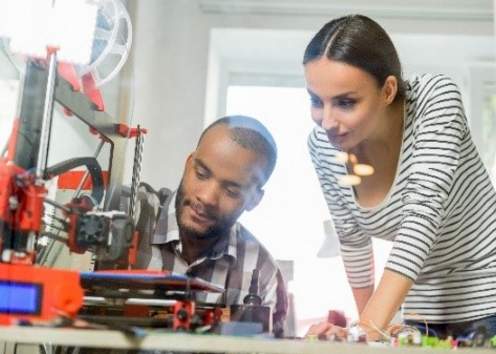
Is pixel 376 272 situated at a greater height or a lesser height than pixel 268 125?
lesser

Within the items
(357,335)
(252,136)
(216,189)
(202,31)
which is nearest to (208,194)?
(216,189)

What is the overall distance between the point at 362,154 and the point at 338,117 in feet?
0.30

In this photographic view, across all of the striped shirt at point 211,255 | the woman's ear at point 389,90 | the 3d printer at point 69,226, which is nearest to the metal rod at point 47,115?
the 3d printer at point 69,226

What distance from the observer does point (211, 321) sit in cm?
85

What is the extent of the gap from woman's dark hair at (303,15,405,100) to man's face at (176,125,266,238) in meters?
0.23

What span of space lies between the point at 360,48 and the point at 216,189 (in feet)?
1.18

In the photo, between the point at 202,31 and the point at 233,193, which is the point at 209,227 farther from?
the point at 202,31

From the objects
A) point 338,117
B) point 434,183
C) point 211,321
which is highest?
point 338,117

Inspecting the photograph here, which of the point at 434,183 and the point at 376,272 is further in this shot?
the point at 376,272

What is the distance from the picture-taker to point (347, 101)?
46.4 inches

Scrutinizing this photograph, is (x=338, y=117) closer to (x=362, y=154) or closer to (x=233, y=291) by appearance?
(x=362, y=154)

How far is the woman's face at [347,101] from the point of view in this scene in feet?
3.86

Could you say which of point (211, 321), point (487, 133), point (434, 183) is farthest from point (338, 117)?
point (211, 321)

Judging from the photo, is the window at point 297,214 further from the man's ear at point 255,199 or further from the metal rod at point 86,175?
the metal rod at point 86,175
